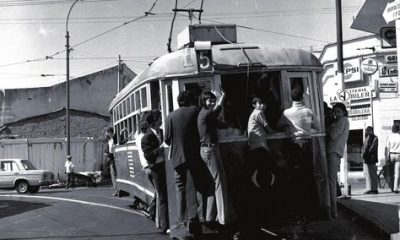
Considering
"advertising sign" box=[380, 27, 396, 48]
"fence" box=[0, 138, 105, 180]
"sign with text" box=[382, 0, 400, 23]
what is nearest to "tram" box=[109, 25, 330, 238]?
"advertising sign" box=[380, 27, 396, 48]

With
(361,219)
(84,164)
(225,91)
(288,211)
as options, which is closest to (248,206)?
(288,211)

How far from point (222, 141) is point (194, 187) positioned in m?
0.78

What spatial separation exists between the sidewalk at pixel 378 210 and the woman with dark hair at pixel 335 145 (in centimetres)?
102

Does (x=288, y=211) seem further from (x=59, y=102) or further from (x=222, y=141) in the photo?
(x=59, y=102)

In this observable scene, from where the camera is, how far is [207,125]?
298 inches

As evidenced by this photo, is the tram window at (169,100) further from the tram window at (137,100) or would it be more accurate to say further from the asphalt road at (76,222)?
the asphalt road at (76,222)

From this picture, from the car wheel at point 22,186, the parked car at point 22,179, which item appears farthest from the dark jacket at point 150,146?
the car wheel at point 22,186

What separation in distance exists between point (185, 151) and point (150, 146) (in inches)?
60.1

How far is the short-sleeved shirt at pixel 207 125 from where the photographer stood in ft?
24.8

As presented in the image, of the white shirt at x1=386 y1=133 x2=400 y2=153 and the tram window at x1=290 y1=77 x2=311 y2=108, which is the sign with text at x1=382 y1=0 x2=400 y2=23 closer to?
the tram window at x1=290 y1=77 x2=311 y2=108

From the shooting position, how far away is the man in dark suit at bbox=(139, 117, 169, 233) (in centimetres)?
895

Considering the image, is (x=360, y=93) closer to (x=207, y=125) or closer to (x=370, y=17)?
(x=370, y=17)

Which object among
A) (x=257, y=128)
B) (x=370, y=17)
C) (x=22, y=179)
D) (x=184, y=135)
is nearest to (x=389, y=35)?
(x=370, y=17)

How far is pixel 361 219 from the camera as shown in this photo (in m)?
10.4
